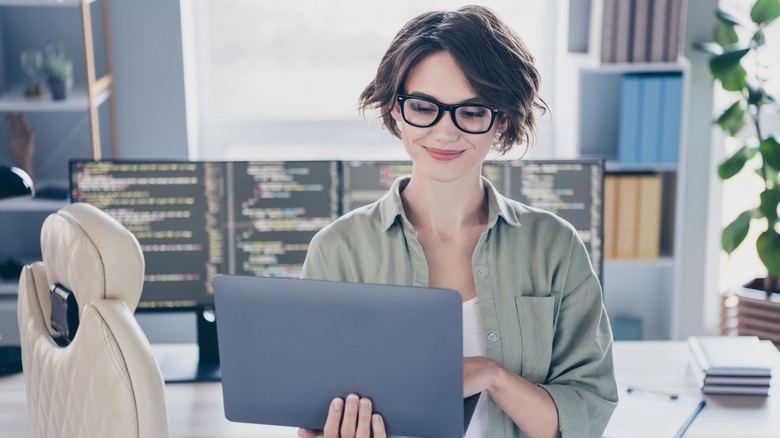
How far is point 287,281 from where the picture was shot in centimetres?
136

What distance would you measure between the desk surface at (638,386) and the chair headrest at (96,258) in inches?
24.7

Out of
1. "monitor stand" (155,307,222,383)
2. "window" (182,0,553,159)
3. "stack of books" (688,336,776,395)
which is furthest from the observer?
"window" (182,0,553,159)

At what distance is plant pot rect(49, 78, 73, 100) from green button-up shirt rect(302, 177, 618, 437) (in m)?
1.75

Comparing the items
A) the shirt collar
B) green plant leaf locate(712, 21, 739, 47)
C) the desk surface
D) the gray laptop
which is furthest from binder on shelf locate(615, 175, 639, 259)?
the gray laptop

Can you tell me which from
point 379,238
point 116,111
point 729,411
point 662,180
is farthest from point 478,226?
point 116,111

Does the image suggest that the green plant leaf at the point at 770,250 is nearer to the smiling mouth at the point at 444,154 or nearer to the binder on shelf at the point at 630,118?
the binder on shelf at the point at 630,118

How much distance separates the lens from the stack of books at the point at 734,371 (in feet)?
6.52

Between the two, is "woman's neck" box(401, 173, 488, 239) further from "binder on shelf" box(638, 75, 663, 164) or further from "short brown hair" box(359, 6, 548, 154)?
"binder on shelf" box(638, 75, 663, 164)

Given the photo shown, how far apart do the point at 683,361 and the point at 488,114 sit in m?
1.04

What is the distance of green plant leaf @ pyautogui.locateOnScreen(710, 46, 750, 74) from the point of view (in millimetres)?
2979

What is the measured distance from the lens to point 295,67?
367cm

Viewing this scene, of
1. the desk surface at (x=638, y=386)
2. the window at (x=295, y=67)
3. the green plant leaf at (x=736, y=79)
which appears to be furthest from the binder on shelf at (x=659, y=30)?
the desk surface at (x=638, y=386)

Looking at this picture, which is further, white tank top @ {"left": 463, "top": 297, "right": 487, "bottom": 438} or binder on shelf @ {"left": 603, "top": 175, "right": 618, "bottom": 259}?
binder on shelf @ {"left": 603, "top": 175, "right": 618, "bottom": 259}

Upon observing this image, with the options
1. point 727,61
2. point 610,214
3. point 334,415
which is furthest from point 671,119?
point 334,415
